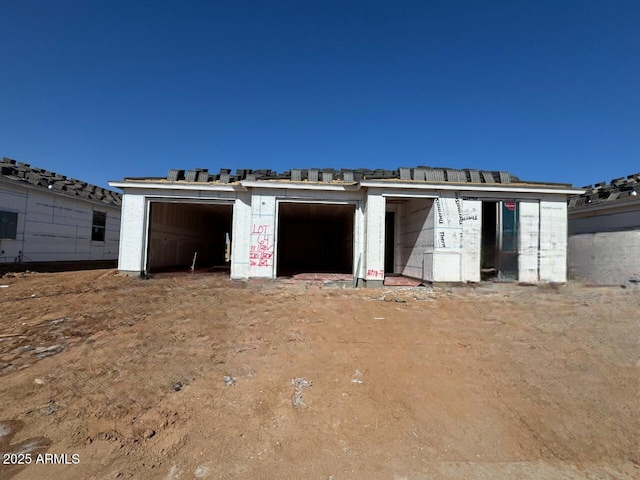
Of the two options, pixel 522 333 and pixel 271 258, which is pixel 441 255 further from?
pixel 271 258

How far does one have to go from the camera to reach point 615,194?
47.8 feet

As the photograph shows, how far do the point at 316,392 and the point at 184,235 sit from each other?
16.5 metres

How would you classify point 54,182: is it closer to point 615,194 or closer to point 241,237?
point 241,237

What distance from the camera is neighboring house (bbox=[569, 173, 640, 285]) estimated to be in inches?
493

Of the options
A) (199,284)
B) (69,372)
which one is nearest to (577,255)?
(199,284)

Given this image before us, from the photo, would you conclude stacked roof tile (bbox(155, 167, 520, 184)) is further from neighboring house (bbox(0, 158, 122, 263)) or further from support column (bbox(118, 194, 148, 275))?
neighboring house (bbox(0, 158, 122, 263))

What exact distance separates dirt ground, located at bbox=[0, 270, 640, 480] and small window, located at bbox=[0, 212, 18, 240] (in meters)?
9.40

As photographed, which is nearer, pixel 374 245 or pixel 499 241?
pixel 374 245

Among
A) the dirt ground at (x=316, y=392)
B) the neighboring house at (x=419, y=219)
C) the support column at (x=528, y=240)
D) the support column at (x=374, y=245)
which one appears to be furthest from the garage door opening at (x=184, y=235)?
the support column at (x=528, y=240)

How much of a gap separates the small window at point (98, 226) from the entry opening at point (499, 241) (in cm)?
2213

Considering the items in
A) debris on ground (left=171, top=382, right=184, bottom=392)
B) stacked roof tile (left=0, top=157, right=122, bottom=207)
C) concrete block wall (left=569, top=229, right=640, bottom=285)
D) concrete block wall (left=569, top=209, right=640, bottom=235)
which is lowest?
debris on ground (left=171, top=382, right=184, bottom=392)

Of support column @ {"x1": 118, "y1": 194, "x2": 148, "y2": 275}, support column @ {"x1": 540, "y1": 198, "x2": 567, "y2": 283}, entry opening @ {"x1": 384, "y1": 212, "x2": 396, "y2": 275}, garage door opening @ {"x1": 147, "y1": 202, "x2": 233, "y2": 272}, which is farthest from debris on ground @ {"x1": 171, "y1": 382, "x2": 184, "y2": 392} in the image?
support column @ {"x1": 540, "y1": 198, "x2": 567, "y2": 283}

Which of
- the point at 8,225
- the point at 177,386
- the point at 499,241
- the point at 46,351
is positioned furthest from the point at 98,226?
the point at 499,241

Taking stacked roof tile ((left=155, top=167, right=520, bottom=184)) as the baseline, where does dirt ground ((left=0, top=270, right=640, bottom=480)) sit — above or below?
below
